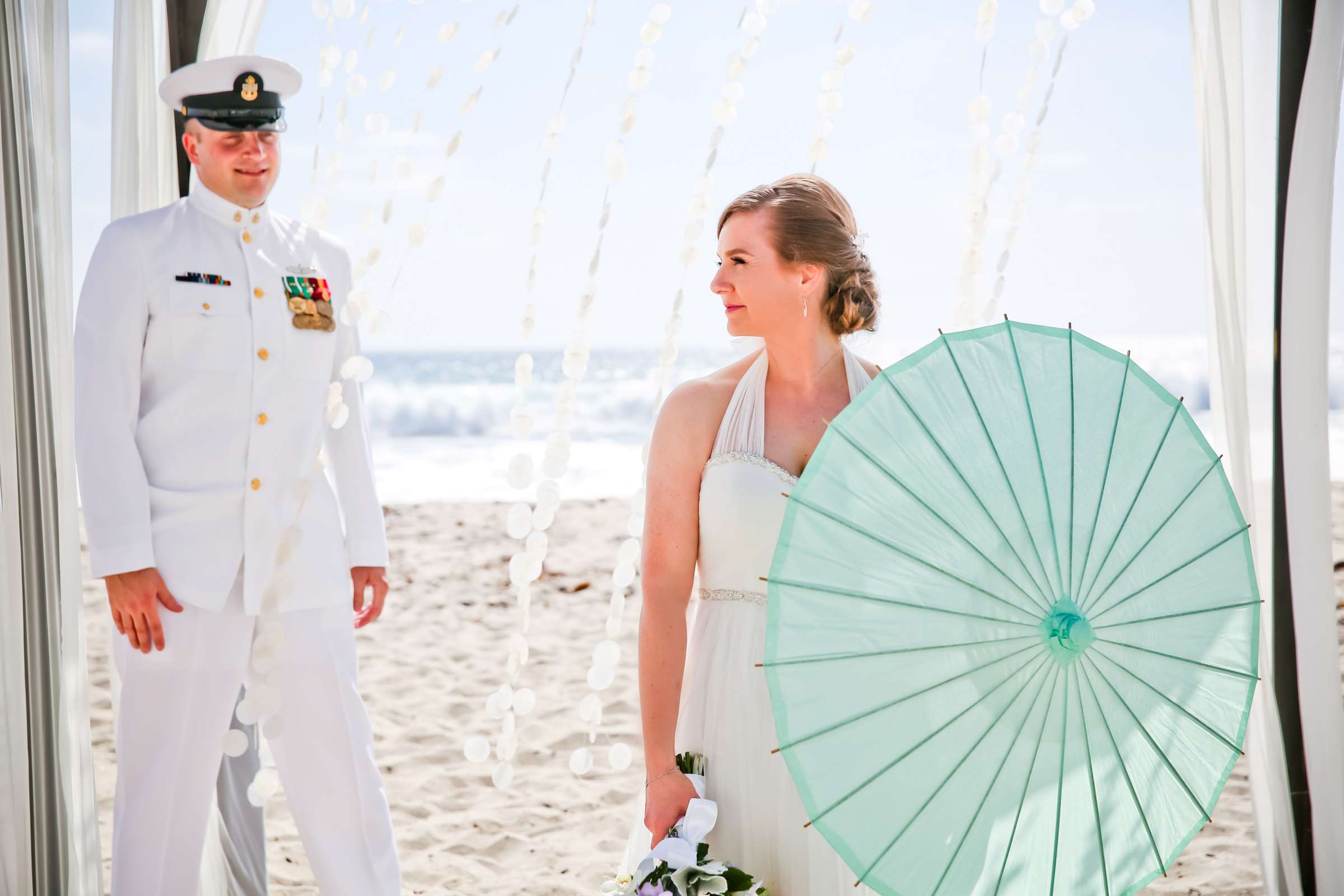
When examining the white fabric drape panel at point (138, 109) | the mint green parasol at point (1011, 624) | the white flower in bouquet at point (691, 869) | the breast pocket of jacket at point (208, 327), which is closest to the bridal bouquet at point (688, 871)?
the white flower in bouquet at point (691, 869)

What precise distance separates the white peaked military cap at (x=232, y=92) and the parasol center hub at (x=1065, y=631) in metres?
1.78

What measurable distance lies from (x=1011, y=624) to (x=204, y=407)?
1.63 metres

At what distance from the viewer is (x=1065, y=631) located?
1.39 meters

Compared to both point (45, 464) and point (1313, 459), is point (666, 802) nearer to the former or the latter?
point (45, 464)

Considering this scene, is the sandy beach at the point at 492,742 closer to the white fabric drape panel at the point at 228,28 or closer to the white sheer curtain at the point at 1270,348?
the white sheer curtain at the point at 1270,348

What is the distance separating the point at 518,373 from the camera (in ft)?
5.72

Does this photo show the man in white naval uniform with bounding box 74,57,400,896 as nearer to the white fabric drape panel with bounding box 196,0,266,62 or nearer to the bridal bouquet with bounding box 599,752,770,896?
the white fabric drape panel with bounding box 196,0,266,62

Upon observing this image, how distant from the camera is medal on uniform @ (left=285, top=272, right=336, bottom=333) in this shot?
2299 mm

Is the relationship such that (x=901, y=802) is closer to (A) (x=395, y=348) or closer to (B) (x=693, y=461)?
(B) (x=693, y=461)

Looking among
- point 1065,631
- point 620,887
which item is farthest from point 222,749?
point 1065,631

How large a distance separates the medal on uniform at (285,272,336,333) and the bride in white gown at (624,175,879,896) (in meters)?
0.93

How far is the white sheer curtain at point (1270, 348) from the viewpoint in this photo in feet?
7.95

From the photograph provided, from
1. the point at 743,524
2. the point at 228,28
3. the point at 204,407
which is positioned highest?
the point at 228,28

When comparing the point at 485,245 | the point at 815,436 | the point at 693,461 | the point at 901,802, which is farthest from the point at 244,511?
the point at 485,245
